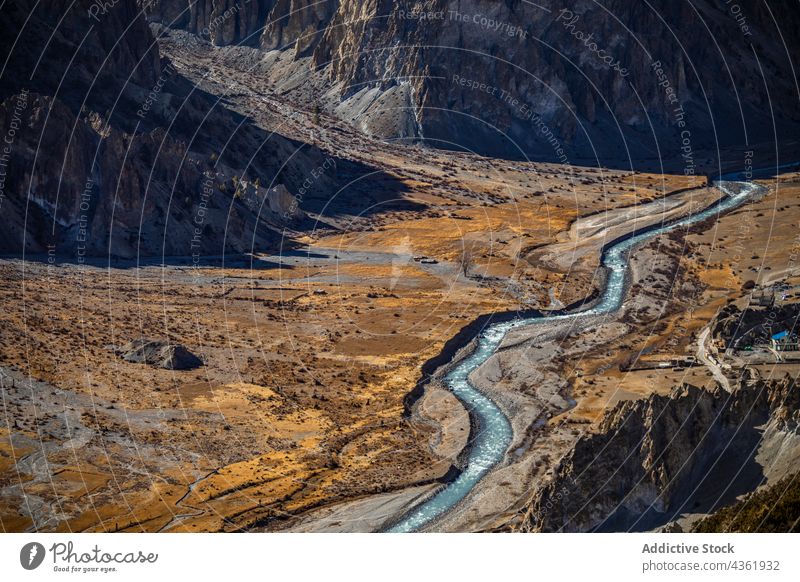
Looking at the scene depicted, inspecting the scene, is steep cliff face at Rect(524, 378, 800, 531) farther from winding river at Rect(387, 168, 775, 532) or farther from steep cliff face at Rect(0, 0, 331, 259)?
steep cliff face at Rect(0, 0, 331, 259)

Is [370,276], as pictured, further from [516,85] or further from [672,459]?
Answer: [516,85]

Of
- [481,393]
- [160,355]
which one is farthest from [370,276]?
[481,393]

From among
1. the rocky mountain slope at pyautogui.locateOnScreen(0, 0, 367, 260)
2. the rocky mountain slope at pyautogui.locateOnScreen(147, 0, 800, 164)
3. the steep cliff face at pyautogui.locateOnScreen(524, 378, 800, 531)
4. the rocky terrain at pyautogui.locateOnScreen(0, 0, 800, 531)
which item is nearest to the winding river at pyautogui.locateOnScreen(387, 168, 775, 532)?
the rocky terrain at pyautogui.locateOnScreen(0, 0, 800, 531)

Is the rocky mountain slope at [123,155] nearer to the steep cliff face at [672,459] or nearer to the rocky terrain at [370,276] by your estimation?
the rocky terrain at [370,276]

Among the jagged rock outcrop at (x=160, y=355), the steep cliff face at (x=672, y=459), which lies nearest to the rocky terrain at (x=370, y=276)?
the steep cliff face at (x=672, y=459)

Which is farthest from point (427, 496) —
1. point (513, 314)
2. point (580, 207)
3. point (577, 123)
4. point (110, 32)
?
point (577, 123)

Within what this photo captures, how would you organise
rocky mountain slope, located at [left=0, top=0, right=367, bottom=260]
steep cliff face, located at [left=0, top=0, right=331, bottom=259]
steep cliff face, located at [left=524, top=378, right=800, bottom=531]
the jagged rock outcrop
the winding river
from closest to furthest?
steep cliff face, located at [left=524, top=378, right=800, bottom=531]
the winding river
the jagged rock outcrop
steep cliff face, located at [left=0, top=0, right=331, bottom=259]
rocky mountain slope, located at [left=0, top=0, right=367, bottom=260]
